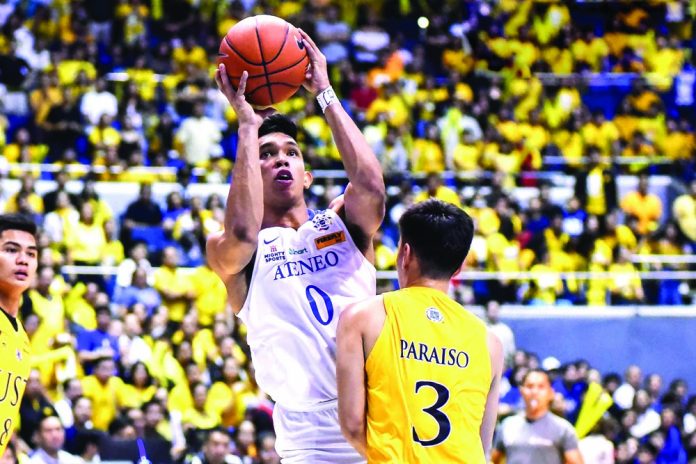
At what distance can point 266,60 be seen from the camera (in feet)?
19.0

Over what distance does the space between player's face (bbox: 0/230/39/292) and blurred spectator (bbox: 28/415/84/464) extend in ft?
14.6

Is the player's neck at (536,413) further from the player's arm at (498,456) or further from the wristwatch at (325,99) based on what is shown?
the wristwatch at (325,99)

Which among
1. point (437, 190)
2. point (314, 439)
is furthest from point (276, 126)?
point (437, 190)

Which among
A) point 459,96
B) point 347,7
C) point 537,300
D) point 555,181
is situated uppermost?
point 347,7

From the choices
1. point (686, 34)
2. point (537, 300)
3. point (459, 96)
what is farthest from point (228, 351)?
point (686, 34)

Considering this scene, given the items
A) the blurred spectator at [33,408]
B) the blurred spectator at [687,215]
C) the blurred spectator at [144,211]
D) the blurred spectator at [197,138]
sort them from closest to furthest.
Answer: the blurred spectator at [33,408] < the blurred spectator at [144,211] < the blurred spectator at [197,138] < the blurred spectator at [687,215]

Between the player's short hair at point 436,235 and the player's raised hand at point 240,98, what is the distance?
0.97 meters

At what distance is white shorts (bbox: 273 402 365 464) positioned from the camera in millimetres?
5523

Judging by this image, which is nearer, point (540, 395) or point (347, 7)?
point (540, 395)

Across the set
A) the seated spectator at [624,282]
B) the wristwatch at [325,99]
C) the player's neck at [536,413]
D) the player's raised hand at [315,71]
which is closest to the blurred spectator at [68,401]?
the player's neck at [536,413]

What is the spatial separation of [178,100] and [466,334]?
13.7m

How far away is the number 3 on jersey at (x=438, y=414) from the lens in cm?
472

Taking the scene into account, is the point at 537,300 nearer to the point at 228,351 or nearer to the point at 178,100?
the point at 228,351

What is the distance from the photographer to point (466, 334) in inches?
194
